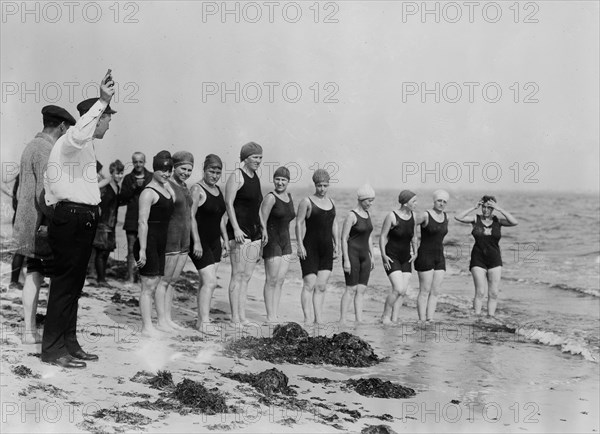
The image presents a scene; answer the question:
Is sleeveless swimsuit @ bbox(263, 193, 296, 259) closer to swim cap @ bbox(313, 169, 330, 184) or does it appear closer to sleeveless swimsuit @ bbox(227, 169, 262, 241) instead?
sleeveless swimsuit @ bbox(227, 169, 262, 241)

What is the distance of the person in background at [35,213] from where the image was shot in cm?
570

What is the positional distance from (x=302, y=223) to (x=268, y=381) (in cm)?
354

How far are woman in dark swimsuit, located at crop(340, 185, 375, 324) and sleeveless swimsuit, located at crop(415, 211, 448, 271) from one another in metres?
0.93

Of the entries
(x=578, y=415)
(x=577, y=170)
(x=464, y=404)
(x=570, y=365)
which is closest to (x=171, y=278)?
(x=464, y=404)

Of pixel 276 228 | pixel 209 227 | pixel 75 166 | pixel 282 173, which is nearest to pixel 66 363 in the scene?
pixel 75 166

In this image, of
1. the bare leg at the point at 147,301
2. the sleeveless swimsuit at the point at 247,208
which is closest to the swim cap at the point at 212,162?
the sleeveless swimsuit at the point at 247,208

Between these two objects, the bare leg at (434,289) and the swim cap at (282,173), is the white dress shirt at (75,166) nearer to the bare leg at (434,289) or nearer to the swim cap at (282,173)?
the swim cap at (282,173)

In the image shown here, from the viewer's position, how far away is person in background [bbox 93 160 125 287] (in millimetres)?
9711

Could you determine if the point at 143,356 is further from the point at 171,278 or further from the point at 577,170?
the point at 577,170

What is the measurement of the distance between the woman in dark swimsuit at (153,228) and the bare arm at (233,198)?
995mm

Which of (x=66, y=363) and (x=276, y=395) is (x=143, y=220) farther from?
(x=276, y=395)

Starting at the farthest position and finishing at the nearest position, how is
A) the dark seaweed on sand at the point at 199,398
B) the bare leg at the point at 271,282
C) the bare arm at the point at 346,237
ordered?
the bare arm at the point at 346,237 < the bare leg at the point at 271,282 < the dark seaweed on sand at the point at 199,398

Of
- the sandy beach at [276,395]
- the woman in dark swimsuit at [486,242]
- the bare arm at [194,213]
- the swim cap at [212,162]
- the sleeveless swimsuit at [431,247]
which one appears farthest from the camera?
the woman in dark swimsuit at [486,242]

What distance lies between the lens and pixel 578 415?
6.09 m
